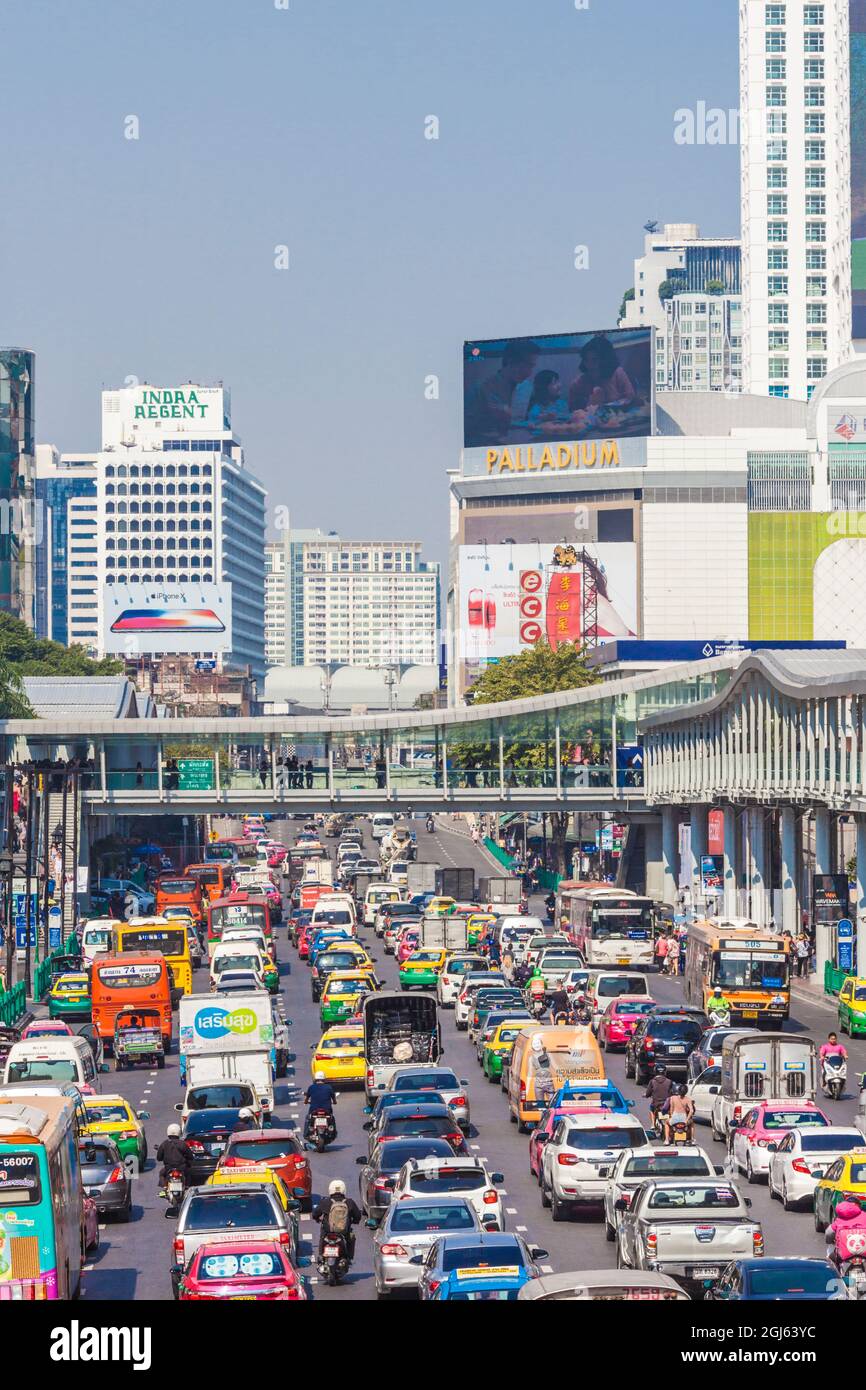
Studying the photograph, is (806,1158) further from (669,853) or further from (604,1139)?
(669,853)

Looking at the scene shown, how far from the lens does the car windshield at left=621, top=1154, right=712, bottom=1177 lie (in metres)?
28.3

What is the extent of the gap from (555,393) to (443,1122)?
523 ft

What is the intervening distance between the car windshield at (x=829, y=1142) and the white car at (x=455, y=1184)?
542 cm

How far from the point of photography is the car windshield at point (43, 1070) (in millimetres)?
39750

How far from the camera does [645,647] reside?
6599 inches

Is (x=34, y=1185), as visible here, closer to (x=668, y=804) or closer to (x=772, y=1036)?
(x=772, y=1036)

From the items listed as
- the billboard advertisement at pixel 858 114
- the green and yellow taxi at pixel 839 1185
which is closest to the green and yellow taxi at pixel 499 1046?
the green and yellow taxi at pixel 839 1185

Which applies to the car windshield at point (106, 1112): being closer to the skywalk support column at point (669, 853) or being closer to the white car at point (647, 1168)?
the white car at point (647, 1168)

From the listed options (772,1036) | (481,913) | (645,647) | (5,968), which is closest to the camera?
(772,1036)

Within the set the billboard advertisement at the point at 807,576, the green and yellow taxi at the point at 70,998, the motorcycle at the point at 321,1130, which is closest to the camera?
the motorcycle at the point at 321,1130

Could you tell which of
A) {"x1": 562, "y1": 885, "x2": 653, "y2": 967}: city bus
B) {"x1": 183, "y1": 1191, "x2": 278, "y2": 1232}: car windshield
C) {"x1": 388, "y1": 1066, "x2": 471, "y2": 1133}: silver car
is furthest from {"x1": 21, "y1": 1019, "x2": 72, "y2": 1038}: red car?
{"x1": 562, "y1": 885, "x2": 653, "y2": 967}: city bus
